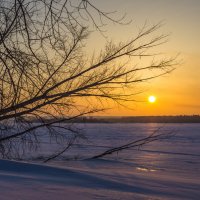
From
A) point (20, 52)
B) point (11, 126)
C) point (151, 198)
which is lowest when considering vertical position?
point (151, 198)

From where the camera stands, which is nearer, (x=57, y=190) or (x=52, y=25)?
(x=52, y=25)

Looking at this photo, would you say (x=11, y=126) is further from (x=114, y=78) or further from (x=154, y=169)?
(x=154, y=169)

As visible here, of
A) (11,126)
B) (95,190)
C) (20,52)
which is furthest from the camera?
(95,190)

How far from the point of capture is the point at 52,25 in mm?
2168

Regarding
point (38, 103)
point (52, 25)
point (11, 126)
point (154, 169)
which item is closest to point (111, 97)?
point (38, 103)

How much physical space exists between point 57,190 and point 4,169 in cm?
231

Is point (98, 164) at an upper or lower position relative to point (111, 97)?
lower

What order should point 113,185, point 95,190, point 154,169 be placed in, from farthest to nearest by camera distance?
point 154,169, point 113,185, point 95,190

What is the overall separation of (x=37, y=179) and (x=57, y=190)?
3.23 ft

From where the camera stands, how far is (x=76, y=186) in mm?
5711

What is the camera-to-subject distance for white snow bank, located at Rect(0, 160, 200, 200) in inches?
192

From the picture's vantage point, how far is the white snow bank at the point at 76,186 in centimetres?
488

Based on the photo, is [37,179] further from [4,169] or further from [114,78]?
[114,78]

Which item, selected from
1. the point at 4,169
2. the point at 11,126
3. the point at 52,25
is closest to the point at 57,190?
the point at 11,126
